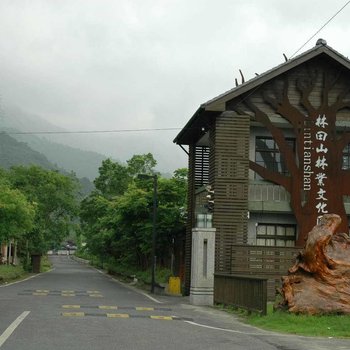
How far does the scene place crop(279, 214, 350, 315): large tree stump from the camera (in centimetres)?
1634

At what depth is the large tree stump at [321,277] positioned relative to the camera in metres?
16.3

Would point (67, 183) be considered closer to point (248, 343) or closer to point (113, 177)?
point (113, 177)

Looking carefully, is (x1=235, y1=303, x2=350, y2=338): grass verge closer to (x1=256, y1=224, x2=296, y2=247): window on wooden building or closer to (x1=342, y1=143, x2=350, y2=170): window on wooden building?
(x1=256, y1=224, x2=296, y2=247): window on wooden building

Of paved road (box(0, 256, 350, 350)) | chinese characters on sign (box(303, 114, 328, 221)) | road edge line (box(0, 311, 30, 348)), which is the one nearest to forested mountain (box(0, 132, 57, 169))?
chinese characters on sign (box(303, 114, 328, 221))

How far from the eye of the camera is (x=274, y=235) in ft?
90.7

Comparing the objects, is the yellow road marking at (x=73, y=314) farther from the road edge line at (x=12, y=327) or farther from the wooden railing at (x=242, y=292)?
the wooden railing at (x=242, y=292)

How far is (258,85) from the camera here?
86.5 feet

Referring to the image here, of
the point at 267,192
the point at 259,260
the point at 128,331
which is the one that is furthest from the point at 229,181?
the point at 128,331

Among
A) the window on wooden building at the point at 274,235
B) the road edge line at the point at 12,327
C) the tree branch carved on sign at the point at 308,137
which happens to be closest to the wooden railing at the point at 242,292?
the window on wooden building at the point at 274,235

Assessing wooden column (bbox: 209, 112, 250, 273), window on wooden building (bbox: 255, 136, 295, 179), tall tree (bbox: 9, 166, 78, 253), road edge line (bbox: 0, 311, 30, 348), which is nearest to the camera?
road edge line (bbox: 0, 311, 30, 348)

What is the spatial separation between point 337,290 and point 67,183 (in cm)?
5719

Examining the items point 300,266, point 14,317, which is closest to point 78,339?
point 14,317

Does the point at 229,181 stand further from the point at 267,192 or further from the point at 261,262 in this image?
the point at 261,262

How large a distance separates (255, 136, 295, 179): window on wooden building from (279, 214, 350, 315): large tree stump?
1053 centimetres
